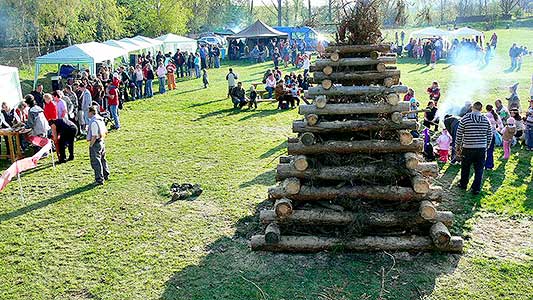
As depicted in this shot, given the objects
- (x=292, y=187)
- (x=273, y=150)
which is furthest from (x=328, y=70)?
(x=273, y=150)

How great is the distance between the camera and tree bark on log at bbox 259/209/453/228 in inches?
293

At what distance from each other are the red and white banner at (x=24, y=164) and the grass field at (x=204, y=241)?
0.52 m

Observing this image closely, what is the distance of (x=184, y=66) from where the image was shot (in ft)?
105

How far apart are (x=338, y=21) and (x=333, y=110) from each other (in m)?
2.06

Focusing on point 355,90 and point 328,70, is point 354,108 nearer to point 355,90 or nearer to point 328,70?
point 355,90

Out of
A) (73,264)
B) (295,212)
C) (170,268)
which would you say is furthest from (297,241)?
(73,264)

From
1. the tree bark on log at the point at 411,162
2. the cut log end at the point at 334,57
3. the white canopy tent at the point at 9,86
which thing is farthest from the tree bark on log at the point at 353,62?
the white canopy tent at the point at 9,86

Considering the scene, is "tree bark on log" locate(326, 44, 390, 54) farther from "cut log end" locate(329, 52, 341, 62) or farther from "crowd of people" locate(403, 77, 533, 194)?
"crowd of people" locate(403, 77, 533, 194)

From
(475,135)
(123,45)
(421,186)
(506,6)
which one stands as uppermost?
(506,6)

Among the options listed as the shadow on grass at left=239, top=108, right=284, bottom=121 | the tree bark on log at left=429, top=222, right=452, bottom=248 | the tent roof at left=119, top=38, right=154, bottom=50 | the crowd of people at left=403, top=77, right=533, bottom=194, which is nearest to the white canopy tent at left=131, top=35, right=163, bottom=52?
the tent roof at left=119, top=38, right=154, bottom=50

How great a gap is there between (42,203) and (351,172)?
21.1ft

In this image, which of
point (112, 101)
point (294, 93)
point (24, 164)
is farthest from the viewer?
point (294, 93)

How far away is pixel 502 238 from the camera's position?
308 inches

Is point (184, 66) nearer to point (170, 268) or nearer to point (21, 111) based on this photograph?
point (21, 111)
